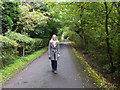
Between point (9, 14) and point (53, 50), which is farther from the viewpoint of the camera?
point (9, 14)

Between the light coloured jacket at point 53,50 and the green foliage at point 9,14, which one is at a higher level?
the green foliage at point 9,14

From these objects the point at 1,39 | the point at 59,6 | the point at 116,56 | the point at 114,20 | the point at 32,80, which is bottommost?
the point at 32,80

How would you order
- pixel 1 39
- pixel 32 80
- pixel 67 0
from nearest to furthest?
pixel 32 80 < pixel 1 39 < pixel 67 0

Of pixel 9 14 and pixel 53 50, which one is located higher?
pixel 9 14

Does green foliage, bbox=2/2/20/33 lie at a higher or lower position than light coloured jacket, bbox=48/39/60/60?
higher

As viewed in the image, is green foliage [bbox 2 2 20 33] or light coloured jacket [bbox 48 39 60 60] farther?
green foliage [bbox 2 2 20 33]

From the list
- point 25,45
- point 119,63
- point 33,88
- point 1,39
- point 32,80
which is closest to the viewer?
point 33,88

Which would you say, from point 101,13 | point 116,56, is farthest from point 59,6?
point 116,56

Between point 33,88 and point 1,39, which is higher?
point 1,39

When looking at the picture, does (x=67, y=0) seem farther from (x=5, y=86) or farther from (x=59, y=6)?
(x=5, y=86)

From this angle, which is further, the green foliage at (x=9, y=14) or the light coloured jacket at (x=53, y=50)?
the green foliage at (x=9, y=14)

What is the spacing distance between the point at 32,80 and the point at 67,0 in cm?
490

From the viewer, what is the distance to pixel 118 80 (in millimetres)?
6324

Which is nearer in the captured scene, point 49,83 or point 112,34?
point 49,83
